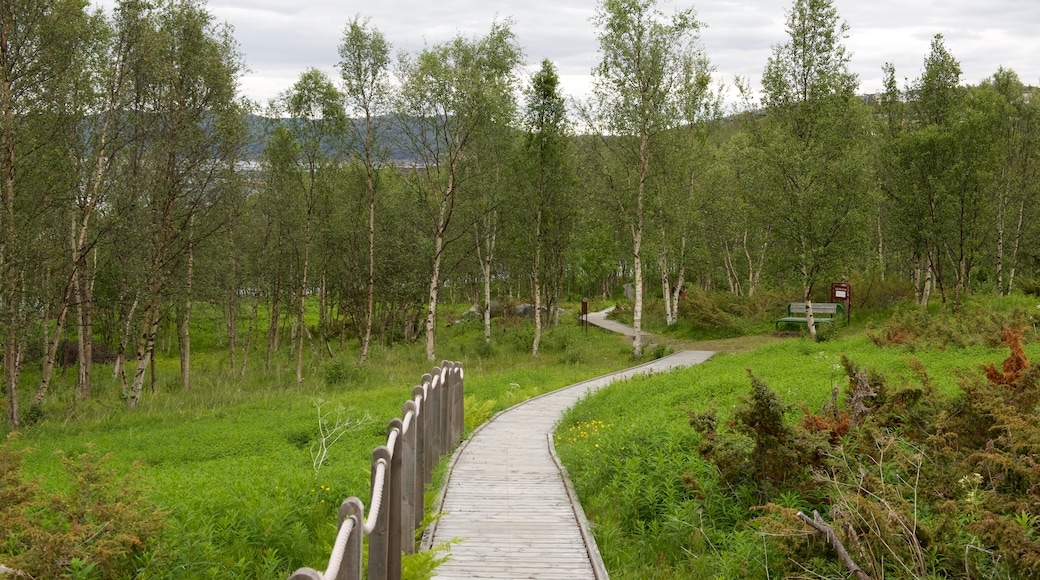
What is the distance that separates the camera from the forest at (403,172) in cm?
1975

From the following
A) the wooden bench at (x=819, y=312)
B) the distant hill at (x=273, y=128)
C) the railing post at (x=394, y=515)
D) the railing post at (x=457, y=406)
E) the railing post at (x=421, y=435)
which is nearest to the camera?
the railing post at (x=394, y=515)

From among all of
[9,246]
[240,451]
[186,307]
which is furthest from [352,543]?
[186,307]

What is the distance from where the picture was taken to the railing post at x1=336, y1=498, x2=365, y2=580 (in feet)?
11.8

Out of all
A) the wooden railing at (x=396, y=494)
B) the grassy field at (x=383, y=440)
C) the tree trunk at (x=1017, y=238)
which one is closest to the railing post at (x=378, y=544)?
the wooden railing at (x=396, y=494)

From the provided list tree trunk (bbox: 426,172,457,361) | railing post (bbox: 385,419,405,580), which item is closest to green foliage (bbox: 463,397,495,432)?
railing post (bbox: 385,419,405,580)

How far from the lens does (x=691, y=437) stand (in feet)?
32.2

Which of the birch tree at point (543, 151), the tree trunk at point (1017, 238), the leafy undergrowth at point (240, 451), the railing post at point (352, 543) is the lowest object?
the leafy undergrowth at point (240, 451)

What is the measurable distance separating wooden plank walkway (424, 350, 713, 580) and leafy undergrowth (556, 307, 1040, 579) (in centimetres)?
35

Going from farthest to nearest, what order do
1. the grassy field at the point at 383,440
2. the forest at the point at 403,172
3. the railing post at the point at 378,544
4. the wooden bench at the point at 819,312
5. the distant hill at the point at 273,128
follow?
the wooden bench at the point at 819,312, the distant hill at the point at 273,128, the forest at the point at 403,172, the grassy field at the point at 383,440, the railing post at the point at 378,544

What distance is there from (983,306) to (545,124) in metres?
17.7

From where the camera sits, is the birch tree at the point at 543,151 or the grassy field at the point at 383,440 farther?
the birch tree at the point at 543,151

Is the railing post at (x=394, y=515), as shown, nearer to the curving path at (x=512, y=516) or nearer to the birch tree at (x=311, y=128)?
the curving path at (x=512, y=516)

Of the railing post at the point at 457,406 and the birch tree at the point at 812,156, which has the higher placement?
the birch tree at the point at 812,156

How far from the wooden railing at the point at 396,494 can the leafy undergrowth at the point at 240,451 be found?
0.66 metres
